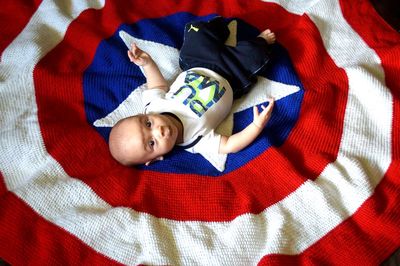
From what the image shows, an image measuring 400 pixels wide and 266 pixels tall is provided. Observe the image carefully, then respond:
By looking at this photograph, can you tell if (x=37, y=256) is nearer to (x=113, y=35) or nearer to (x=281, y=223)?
(x=281, y=223)

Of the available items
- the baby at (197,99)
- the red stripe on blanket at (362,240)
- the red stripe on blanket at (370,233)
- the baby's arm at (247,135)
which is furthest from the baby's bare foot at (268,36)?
the red stripe on blanket at (362,240)

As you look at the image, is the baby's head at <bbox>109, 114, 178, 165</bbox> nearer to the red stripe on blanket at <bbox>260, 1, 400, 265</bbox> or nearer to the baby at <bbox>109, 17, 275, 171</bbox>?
the baby at <bbox>109, 17, 275, 171</bbox>

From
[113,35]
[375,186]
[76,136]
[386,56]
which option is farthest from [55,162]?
[386,56]

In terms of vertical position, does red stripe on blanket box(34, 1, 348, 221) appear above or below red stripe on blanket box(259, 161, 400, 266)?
above

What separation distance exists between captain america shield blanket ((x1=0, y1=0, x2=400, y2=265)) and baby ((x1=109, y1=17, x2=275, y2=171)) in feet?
0.13

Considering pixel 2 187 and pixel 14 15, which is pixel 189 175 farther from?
pixel 14 15

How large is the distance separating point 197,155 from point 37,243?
399 mm

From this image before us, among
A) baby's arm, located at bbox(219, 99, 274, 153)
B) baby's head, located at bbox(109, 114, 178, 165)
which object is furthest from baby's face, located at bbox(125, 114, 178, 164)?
baby's arm, located at bbox(219, 99, 274, 153)

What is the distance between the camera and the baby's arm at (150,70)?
1024 millimetres

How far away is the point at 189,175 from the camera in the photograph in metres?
0.92

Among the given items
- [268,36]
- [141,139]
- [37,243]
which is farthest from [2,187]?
[268,36]

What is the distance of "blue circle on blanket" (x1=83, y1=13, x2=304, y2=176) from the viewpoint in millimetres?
952

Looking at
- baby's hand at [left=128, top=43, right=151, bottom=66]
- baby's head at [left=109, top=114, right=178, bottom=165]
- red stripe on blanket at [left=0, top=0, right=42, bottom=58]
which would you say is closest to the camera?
baby's head at [left=109, top=114, right=178, bottom=165]

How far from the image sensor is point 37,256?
0.79 meters
